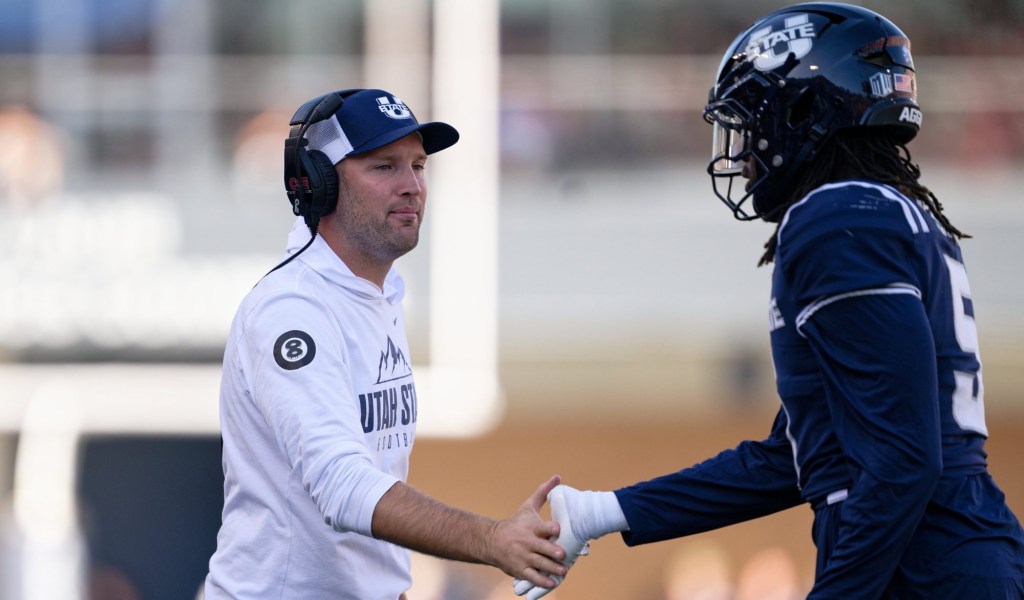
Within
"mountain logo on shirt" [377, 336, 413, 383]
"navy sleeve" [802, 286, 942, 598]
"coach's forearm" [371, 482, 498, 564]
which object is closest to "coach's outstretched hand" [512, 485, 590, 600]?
"coach's forearm" [371, 482, 498, 564]

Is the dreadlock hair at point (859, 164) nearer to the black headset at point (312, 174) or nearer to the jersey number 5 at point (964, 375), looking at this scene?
the jersey number 5 at point (964, 375)

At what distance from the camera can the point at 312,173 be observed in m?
3.24

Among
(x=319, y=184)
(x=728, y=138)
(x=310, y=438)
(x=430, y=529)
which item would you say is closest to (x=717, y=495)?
(x=430, y=529)

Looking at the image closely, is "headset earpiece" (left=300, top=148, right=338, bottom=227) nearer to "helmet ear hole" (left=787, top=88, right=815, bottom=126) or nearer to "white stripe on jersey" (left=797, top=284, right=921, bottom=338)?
"helmet ear hole" (left=787, top=88, right=815, bottom=126)

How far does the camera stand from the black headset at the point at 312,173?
324 centimetres

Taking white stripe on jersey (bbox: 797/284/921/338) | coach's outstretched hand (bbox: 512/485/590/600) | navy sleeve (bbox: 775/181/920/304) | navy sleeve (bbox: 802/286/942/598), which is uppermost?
navy sleeve (bbox: 775/181/920/304)

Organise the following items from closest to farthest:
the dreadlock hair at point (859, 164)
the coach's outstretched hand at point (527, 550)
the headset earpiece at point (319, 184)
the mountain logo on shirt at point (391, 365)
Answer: the dreadlock hair at point (859, 164) → the coach's outstretched hand at point (527, 550) → the mountain logo on shirt at point (391, 365) → the headset earpiece at point (319, 184)

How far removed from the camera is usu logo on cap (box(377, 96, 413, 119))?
328 centimetres

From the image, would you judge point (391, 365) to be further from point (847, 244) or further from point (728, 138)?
point (847, 244)

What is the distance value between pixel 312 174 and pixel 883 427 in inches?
61.1

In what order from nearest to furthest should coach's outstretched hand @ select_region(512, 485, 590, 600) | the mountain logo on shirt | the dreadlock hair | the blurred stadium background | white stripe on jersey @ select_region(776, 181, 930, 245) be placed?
white stripe on jersey @ select_region(776, 181, 930, 245) < the dreadlock hair < coach's outstretched hand @ select_region(512, 485, 590, 600) < the mountain logo on shirt < the blurred stadium background

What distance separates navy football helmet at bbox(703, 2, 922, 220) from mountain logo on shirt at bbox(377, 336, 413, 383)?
896 mm

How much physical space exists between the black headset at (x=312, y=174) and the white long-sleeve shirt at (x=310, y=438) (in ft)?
0.35

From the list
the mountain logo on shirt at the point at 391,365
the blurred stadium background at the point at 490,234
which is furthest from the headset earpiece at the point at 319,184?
the blurred stadium background at the point at 490,234
